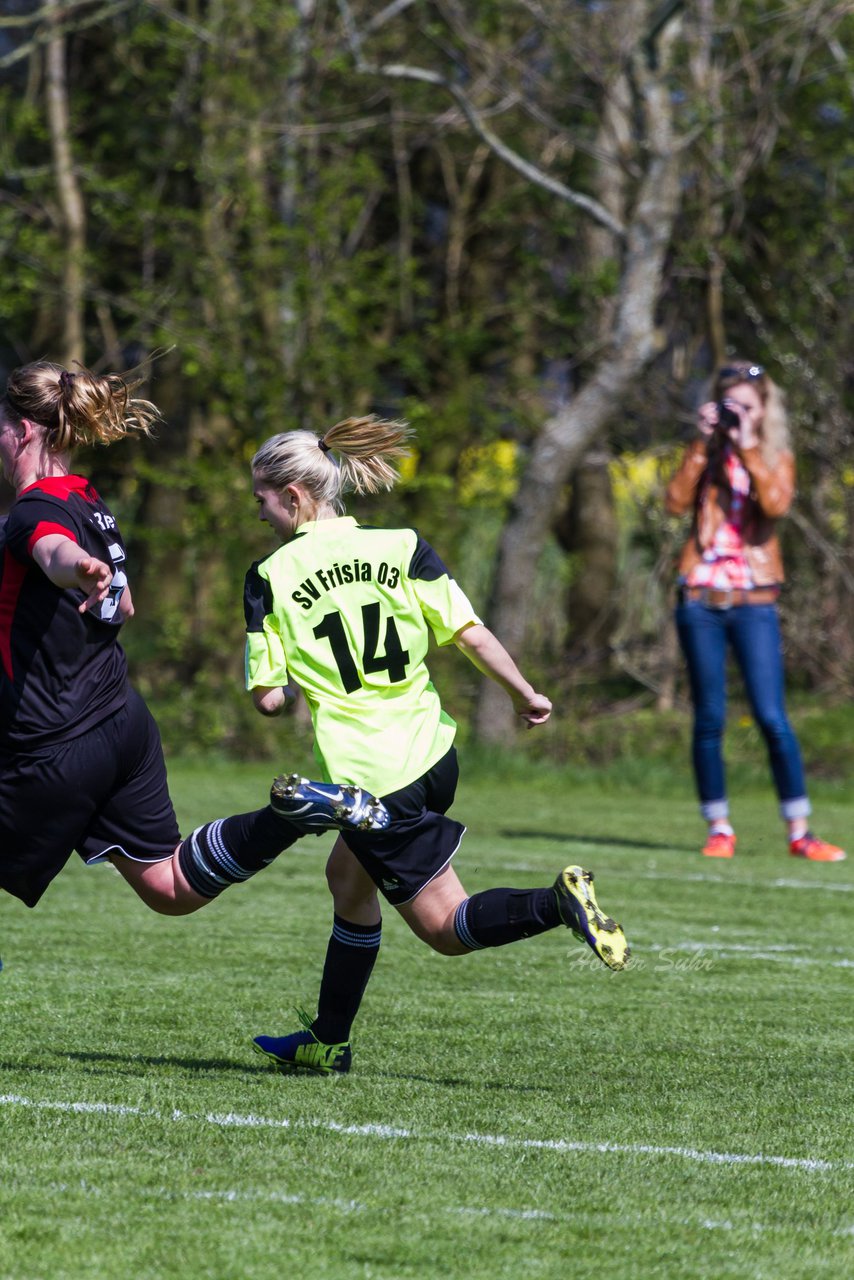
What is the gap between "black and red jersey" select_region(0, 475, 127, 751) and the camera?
168 inches

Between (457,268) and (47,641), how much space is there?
13.4 meters

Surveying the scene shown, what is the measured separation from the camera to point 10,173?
15.0 metres

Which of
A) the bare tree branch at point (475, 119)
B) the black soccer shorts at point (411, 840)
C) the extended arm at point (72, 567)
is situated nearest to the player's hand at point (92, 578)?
the extended arm at point (72, 567)

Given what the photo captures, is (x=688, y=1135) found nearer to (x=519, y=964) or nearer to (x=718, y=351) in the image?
(x=519, y=964)

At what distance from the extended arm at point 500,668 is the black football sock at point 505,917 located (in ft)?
1.36

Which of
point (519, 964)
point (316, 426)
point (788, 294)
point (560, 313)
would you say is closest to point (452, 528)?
point (316, 426)

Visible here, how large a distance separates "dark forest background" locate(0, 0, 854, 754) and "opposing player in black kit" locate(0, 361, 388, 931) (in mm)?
9563

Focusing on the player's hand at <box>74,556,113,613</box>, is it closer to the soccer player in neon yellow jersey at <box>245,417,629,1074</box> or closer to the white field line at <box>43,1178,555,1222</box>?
the soccer player in neon yellow jersey at <box>245,417,629,1074</box>

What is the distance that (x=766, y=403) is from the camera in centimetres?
877

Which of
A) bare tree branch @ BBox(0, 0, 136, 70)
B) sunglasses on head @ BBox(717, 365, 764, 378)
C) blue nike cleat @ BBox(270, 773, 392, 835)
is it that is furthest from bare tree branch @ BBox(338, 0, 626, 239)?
blue nike cleat @ BBox(270, 773, 392, 835)

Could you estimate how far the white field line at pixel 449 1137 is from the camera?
3.55 m

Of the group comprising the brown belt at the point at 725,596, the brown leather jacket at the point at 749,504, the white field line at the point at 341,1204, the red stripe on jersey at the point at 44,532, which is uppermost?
the red stripe on jersey at the point at 44,532

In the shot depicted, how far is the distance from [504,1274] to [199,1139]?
1.00 m

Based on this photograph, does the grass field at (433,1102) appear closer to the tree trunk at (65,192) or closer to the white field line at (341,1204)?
the white field line at (341,1204)
